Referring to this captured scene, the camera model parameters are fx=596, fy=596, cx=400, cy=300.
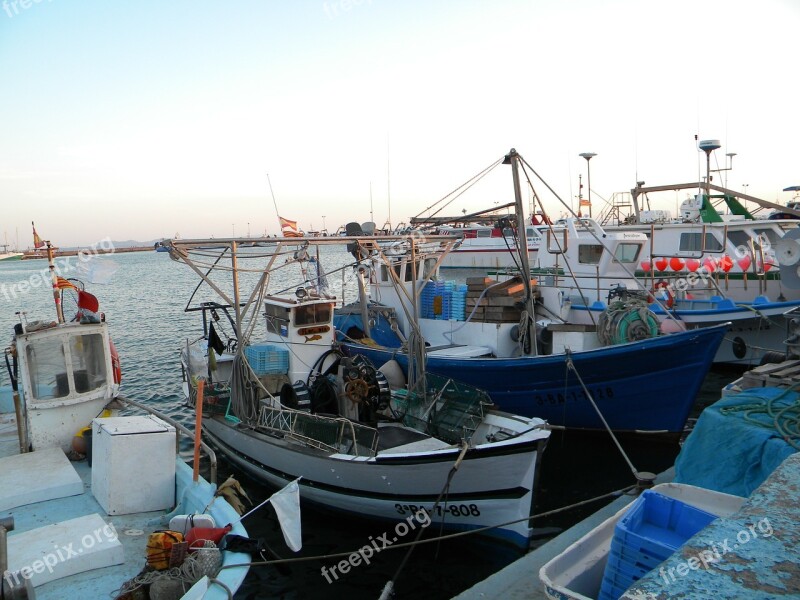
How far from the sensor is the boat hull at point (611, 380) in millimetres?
11078

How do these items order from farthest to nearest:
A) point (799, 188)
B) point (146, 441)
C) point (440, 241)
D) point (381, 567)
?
point (799, 188), point (440, 241), point (381, 567), point (146, 441)

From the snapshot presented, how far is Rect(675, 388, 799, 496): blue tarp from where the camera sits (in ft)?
14.7

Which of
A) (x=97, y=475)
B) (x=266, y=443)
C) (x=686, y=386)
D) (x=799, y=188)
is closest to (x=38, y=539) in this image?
(x=97, y=475)

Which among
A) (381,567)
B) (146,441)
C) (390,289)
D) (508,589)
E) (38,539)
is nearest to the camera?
(508,589)

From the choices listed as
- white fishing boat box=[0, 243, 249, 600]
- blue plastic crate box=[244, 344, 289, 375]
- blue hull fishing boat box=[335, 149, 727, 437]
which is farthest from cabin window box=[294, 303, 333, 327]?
white fishing boat box=[0, 243, 249, 600]

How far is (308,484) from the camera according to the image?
31.4 ft

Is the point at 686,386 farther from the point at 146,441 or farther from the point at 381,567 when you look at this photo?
the point at 146,441

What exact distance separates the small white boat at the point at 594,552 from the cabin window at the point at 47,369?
Answer: 7.11m

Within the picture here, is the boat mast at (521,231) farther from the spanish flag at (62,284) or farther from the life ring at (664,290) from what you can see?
the spanish flag at (62,284)

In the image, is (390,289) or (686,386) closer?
(686,386)

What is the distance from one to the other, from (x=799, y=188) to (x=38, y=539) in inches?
2189

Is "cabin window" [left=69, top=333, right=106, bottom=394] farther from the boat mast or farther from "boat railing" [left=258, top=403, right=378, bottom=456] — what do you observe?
the boat mast

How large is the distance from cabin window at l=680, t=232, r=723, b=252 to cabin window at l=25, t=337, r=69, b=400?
17708 millimetres

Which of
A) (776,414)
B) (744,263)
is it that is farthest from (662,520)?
(744,263)
